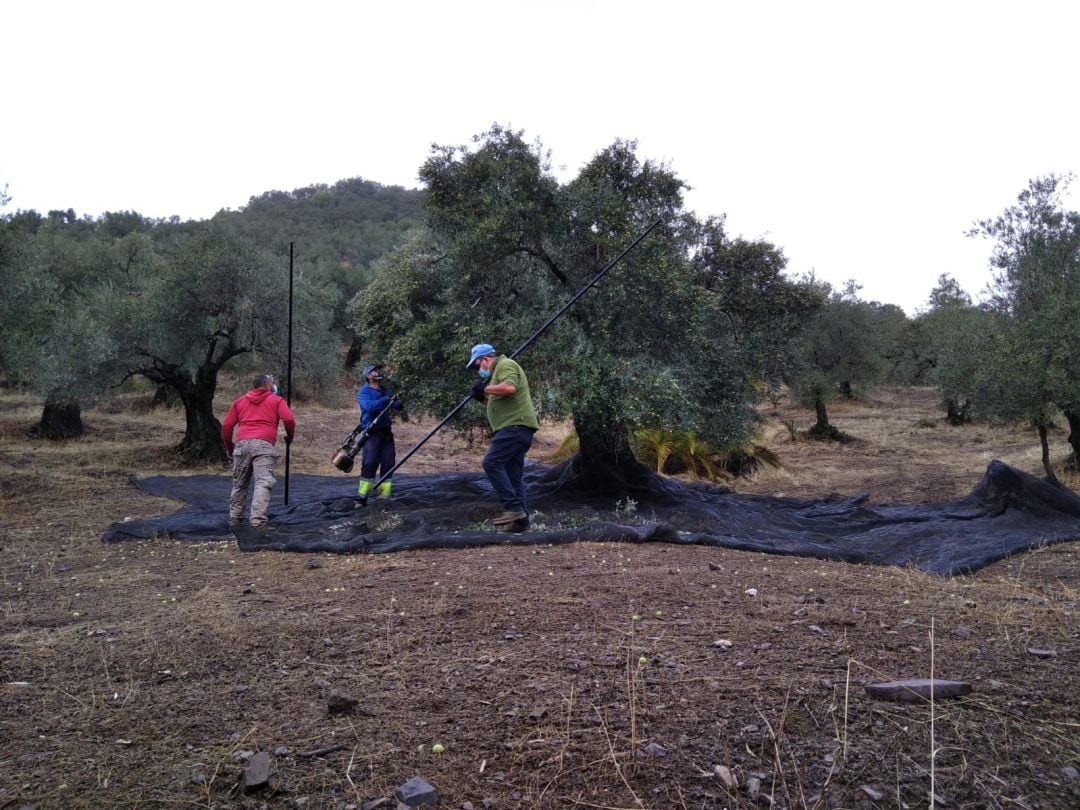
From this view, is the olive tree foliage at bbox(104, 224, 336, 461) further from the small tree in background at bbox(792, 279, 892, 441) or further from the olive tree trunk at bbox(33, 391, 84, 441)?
the small tree in background at bbox(792, 279, 892, 441)

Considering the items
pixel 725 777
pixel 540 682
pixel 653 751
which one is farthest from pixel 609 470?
pixel 725 777

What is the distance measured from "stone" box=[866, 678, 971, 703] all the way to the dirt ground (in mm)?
44

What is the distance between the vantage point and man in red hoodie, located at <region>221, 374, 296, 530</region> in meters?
8.98

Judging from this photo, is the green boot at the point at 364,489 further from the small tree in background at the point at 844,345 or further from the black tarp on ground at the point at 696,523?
the small tree in background at the point at 844,345

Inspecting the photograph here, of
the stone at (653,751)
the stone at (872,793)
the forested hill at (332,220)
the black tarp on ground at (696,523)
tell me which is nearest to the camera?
the stone at (872,793)

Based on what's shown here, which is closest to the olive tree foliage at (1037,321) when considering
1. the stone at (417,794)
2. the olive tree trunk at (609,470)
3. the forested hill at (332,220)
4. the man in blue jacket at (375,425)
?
the olive tree trunk at (609,470)

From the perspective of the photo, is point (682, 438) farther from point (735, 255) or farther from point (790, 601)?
point (790, 601)

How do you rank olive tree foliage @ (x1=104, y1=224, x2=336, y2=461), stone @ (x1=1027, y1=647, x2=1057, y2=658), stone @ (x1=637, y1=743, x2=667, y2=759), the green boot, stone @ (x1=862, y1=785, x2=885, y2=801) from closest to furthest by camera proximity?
1. stone @ (x1=862, y1=785, x2=885, y2=801)
2. stone @ (x1=637, y1=743, x2=667, y2=759)
3. stone @ (x1=1027, y1=647, x2=1057, y2=658)
4. the green boot
5. olive tree foliage @ (x1=104, y1=224, x2=336, y2=461)

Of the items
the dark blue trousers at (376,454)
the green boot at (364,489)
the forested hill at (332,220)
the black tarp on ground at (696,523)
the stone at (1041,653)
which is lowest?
the black tarp on ground at (696,523)

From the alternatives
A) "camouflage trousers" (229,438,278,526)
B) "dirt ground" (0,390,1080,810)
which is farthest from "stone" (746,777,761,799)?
"camouflage trousers" (229,438,278,526)

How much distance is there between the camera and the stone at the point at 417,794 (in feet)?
8.17

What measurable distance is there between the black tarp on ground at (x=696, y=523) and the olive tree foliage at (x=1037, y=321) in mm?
4457

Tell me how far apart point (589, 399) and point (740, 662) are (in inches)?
203

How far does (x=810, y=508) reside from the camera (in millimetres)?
11195
